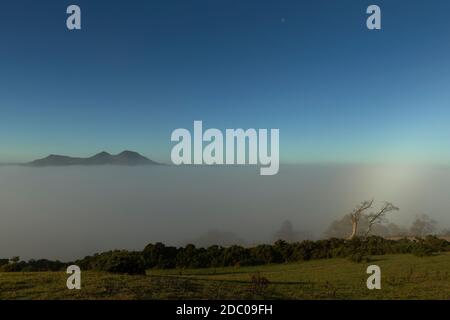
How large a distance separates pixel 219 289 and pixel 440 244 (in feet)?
121

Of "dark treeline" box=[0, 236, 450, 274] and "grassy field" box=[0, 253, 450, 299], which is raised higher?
"grassy field" box=[0, 253, 450, 299]

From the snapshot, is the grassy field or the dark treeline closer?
the grassy field

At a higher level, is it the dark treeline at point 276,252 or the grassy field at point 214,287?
the grassy field at point 214,287

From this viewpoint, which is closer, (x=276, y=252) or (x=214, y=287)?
(x=214, y=287)

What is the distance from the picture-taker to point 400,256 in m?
47.4

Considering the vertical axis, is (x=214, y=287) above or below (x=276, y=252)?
above

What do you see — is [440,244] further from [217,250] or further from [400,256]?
[217,250]

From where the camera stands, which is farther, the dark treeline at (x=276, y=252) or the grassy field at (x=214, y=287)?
the dark treeline at (x=276, y=252)

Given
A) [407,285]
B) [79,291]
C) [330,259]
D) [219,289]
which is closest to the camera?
[79,291]

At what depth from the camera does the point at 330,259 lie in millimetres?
49844

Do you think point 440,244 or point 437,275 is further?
point 440,244
